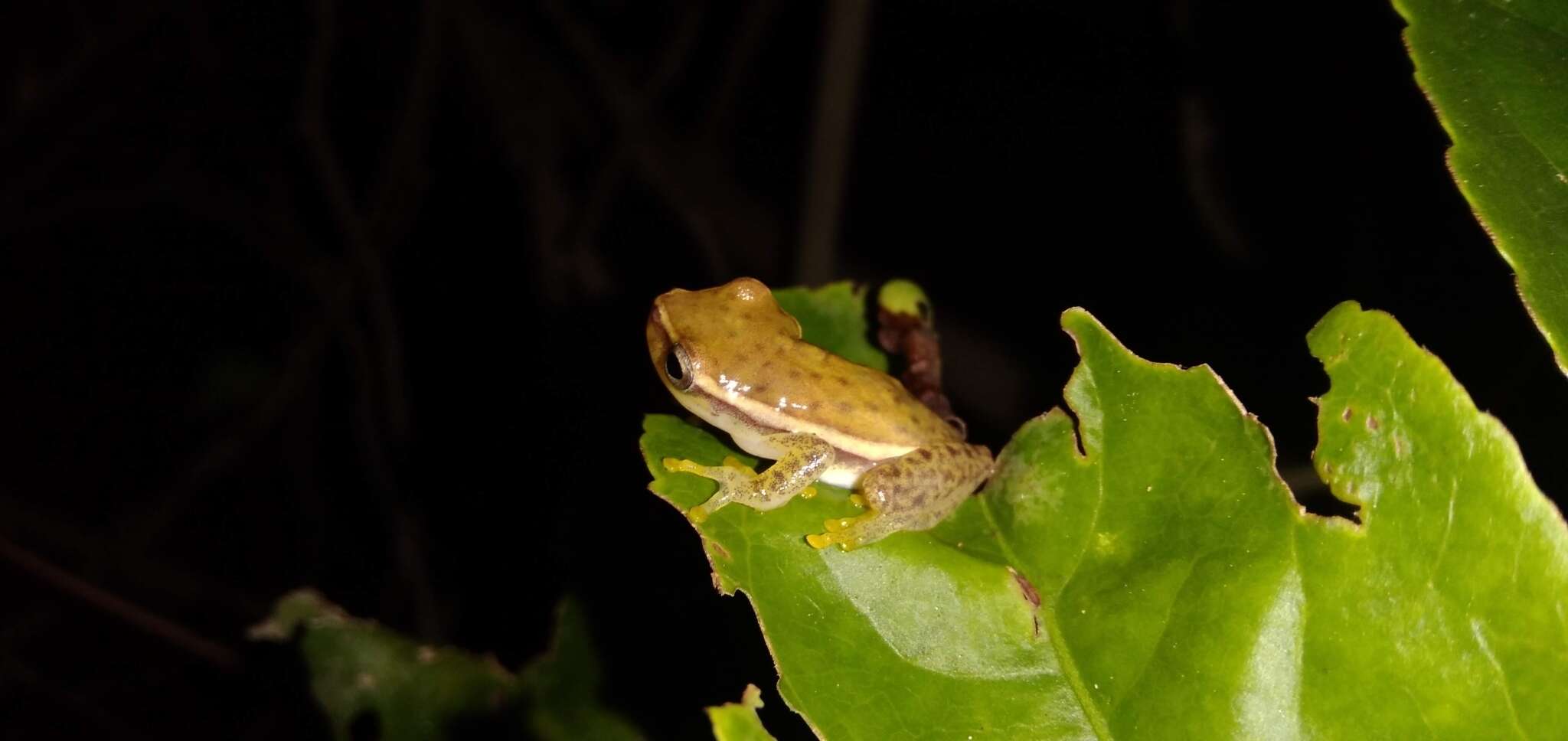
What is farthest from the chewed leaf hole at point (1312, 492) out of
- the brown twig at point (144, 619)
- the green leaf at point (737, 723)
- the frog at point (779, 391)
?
the brown twig at point (144, 619)

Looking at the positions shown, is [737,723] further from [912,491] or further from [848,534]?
[912,491]

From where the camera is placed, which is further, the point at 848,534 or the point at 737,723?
the point at 848,534

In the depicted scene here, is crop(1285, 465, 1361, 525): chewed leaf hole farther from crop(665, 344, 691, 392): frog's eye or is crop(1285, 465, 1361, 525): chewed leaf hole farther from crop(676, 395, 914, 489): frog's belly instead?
crop(665, 344, 691, 392): frog's eye

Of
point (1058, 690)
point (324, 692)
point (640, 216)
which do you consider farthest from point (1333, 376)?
point (640, 216)

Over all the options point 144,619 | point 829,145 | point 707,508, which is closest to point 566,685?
point 707,508

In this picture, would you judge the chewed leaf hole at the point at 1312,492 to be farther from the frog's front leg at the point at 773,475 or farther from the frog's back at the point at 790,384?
the frog's front leg at the point at 773,475
